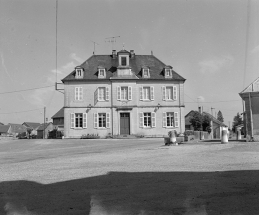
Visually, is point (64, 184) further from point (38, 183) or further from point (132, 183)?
point (132, 183)

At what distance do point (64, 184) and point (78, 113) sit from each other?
1170 inches

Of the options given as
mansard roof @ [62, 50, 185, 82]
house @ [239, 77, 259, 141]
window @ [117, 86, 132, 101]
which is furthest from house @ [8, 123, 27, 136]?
house @ [239, 77, 259, 141]

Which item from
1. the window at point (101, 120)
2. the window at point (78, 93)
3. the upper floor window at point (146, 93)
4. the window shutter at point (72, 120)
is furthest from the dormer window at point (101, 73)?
the window shutter at point (72, 120)

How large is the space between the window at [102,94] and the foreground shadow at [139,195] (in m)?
28.7

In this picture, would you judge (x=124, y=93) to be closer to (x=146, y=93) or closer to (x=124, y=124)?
(x=146, y=93)

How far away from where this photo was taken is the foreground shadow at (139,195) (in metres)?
4.29

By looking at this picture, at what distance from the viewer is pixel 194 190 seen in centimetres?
537

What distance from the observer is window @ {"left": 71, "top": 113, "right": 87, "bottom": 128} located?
35.4 metres

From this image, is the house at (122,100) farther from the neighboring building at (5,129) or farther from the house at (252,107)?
the neighboring building at (5,129)

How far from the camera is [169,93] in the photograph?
36656 millimetres

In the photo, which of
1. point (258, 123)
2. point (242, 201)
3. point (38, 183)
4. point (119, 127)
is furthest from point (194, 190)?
point (119, 127)

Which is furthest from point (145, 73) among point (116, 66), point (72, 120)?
point (72, 120)

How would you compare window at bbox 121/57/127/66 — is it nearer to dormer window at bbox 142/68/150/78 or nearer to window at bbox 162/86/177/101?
dormer window at bbox 142/68/150/78

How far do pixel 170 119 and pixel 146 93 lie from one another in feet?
12.9
